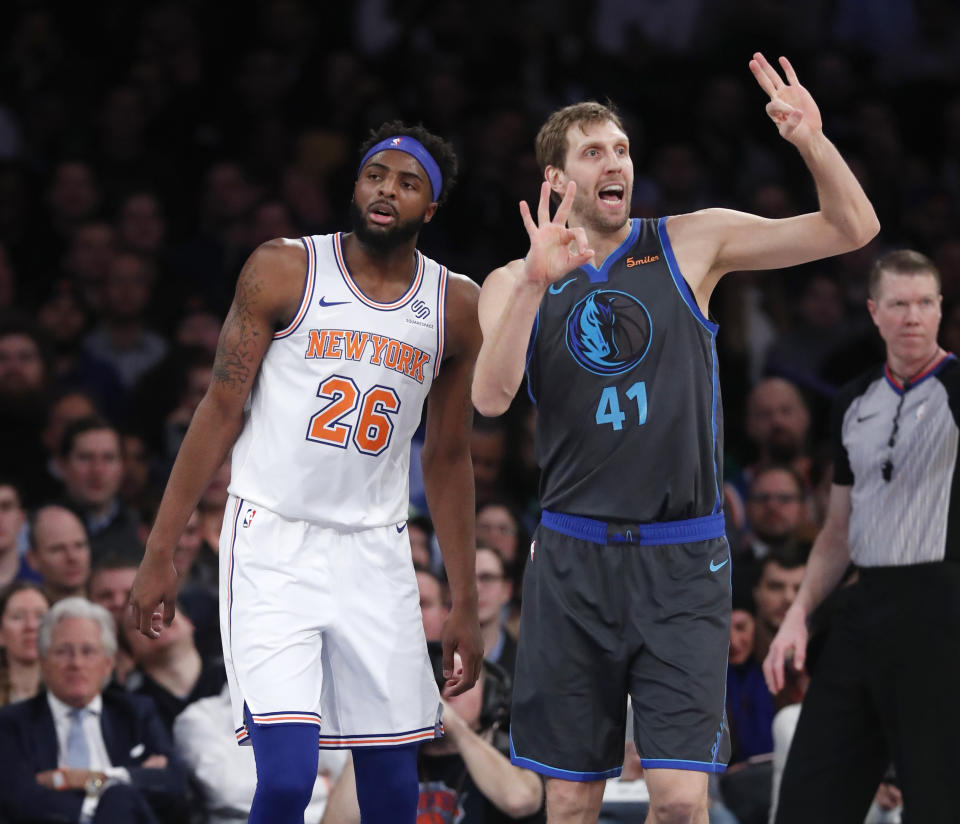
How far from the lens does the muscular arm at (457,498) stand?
489 centimetres

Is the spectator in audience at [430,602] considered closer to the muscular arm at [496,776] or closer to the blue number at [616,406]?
the muscular arm at [496,776]

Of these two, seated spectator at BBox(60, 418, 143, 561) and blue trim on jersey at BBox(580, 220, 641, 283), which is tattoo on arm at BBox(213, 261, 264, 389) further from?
seated spectator at BBox(60, 418, 143, 561)

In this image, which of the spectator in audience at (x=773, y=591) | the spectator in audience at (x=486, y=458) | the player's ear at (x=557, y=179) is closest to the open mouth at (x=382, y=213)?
the player's ear at (x=557, y=179)

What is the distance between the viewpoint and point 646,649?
4406 millimetres

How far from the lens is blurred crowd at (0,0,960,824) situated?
733cm

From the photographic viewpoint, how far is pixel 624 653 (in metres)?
4.43

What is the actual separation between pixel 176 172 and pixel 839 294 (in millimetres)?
4251

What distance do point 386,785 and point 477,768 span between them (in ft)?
5.10

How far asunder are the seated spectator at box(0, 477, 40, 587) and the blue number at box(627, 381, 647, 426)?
3885mm

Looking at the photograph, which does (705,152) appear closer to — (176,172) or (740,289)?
(740,289)

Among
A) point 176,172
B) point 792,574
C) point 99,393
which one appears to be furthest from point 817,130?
point 176,172

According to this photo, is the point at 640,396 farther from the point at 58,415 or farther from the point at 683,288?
the point at 58,415

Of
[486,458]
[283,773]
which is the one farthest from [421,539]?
[283,773]

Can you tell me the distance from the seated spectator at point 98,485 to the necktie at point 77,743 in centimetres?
124
